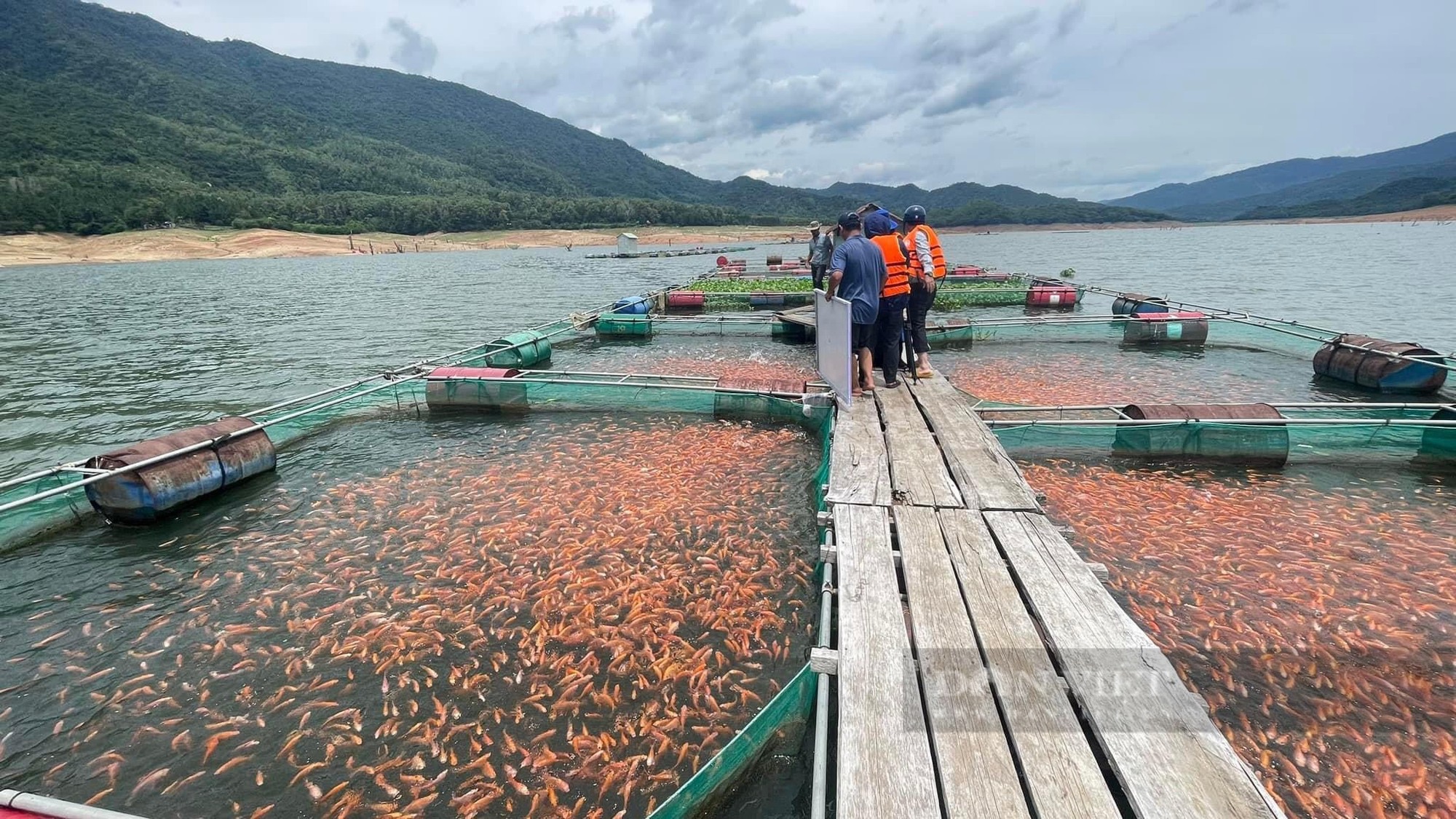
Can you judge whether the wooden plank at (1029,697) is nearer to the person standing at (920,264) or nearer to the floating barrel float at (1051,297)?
the person standing at (920,264)

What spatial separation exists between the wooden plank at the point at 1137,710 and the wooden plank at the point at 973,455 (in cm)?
150

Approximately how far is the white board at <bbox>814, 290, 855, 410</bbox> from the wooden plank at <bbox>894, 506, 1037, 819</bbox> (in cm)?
470

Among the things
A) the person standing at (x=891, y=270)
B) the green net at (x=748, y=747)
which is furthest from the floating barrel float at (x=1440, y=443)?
the green net at (x=748, y=747)

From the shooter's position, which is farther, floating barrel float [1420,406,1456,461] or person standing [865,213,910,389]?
person standing [865,213,910,389]

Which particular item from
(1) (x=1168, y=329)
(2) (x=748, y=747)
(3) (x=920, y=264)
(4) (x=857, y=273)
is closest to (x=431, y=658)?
(2) (x=748, y=747)

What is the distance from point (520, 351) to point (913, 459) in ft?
44.8

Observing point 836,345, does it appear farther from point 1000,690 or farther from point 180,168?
point 180,168

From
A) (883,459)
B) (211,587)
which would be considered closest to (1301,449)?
(883,459)

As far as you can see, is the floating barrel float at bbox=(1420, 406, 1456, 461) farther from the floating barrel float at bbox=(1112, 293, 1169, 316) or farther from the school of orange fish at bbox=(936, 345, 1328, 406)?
the floating barrel float at bbox=(1112, 293, 1169, 316)

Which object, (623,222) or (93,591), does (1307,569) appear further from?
(623,222)

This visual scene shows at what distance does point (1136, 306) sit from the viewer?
24.2 m

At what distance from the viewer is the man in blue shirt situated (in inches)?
386

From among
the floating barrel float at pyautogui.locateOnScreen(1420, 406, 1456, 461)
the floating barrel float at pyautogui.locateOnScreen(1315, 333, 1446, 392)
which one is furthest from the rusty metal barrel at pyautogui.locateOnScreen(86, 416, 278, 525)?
the floating barrel float at pyautogui.locateOnScreen(1315, 333, 1446, 392)

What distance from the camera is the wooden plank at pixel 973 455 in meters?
6.73
